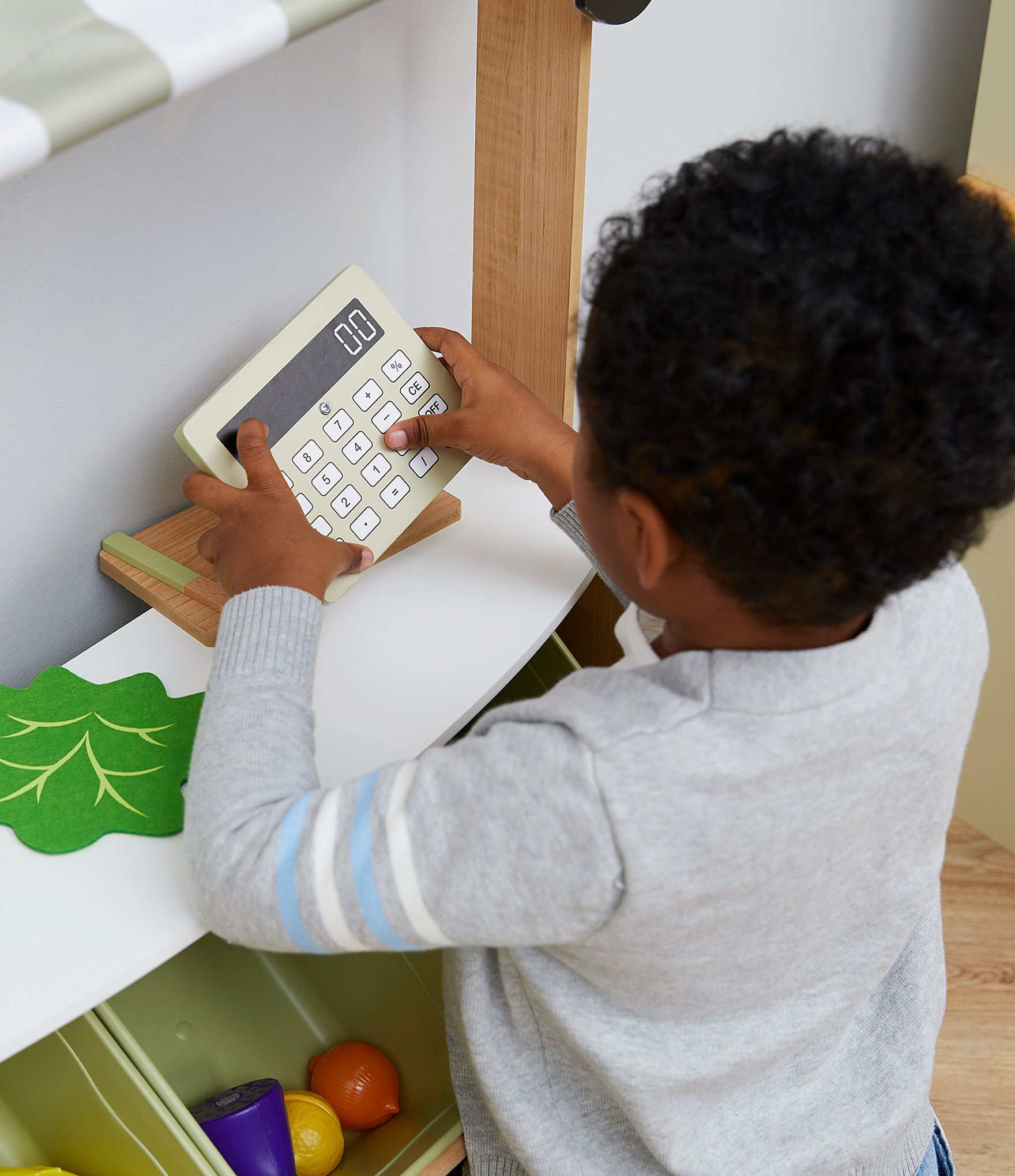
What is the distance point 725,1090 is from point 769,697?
0.28 metres

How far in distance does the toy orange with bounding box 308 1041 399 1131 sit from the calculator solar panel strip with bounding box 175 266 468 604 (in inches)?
13.6

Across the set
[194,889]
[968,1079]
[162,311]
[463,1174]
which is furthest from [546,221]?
[968,1079]

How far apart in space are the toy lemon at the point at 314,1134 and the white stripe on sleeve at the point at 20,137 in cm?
63

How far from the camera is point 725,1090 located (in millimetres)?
651

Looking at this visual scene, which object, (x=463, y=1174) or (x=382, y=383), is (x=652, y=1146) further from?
(x=382, y=383)

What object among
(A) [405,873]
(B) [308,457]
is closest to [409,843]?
(A) [405,873]

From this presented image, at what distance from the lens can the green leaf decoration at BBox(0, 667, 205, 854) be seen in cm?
66

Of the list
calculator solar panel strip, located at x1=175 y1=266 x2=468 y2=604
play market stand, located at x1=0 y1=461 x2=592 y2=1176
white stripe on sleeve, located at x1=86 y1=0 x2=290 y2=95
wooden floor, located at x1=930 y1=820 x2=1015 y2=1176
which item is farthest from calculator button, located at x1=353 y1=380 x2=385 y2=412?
wooden floor, located at x1=930 y1=820 x2=1015 y2=1176

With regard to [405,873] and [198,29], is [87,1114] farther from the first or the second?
[198,29]

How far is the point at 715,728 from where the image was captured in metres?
0.50

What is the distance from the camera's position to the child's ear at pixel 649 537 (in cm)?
49

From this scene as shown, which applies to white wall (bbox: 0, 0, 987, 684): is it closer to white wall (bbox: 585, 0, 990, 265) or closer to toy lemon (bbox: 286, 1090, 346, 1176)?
white wall (bbox: 585, 0, 990, 265)

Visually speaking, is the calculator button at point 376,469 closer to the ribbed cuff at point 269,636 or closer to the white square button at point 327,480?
the white square button at point 327,480

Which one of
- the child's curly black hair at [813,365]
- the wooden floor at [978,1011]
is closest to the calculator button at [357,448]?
the child's curly black hair at [813,365]
